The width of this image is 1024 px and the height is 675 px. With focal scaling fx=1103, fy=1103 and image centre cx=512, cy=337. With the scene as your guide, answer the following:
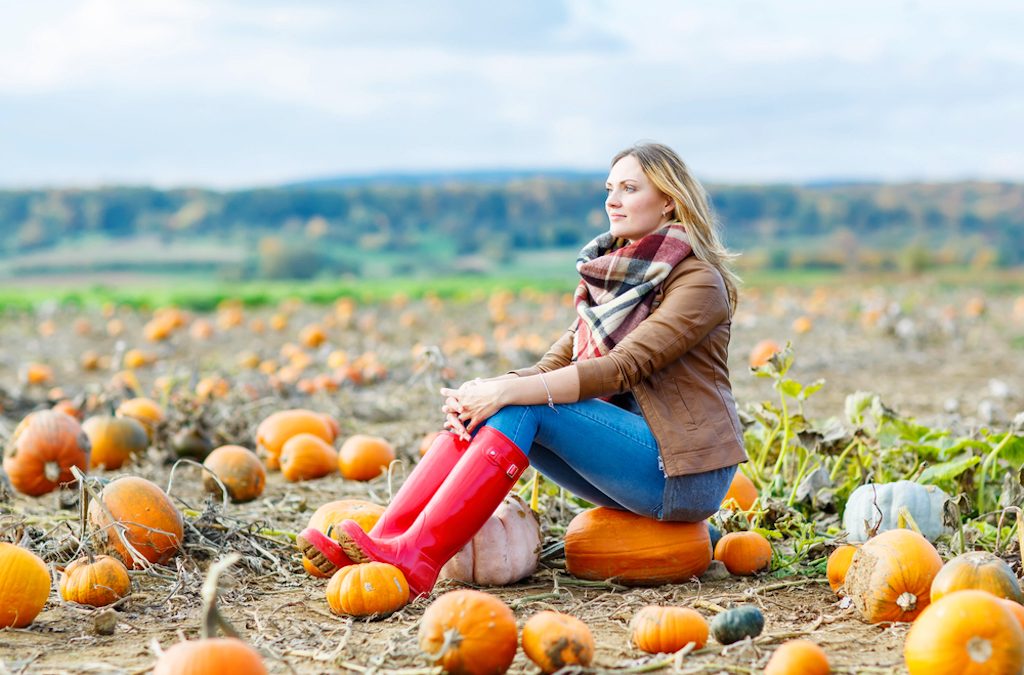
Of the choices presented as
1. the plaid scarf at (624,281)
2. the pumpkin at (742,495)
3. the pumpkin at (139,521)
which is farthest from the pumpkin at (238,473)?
the pumpkin at (742,495)

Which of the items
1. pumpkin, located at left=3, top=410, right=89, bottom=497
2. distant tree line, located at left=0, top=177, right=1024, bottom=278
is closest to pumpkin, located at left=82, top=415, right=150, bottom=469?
pumpkin, located at left=3, top=410, right=89, bottom=497

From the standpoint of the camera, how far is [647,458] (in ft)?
12.2

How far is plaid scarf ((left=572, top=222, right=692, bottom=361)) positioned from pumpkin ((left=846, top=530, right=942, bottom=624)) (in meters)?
1.08

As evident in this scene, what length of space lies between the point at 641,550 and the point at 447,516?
753mm

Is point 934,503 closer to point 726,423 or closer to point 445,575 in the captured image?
point 726,423

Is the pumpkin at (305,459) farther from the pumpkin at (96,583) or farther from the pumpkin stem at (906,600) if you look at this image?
the pumpkin stem at (906,600)

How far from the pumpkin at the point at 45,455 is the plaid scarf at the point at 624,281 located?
2635 millimetres

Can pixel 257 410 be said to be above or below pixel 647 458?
below

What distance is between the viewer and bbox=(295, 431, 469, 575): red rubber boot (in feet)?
11.8

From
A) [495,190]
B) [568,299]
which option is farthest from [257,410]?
[495,190]

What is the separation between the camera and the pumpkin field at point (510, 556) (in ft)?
9.31

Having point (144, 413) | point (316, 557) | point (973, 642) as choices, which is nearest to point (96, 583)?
point (316, 557)

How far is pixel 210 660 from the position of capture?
2.39 m

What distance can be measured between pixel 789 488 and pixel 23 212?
3121 centimetres
